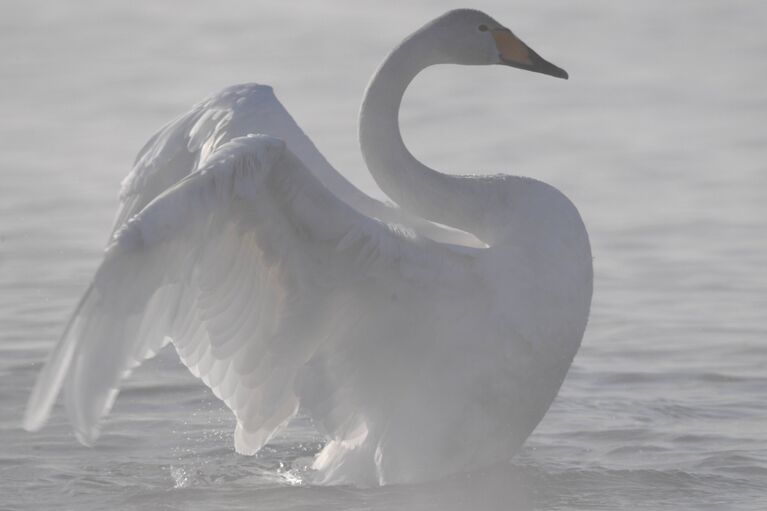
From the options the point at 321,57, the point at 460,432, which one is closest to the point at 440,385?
the point at 460,432

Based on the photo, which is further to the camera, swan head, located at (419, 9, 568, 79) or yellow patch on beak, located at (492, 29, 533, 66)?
yellow patch on beak, located at (492, 29, 533, 66)

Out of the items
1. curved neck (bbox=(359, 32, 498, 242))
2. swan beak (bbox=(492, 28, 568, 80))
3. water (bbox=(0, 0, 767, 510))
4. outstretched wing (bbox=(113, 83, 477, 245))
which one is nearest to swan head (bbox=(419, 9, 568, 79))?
swan beak (bbox=(492, 28, 568, 80))

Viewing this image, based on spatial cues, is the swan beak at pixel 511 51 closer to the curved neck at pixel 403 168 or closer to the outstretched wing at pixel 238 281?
the curved neck at pixel 403 168

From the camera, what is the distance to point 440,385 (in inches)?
274

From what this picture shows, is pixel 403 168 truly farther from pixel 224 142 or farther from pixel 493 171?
pixel 493 171

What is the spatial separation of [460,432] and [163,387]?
2228 mm

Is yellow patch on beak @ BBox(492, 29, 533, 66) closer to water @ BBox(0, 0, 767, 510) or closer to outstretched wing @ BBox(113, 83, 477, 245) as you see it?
outstretched wing @ BBox(113, 83, 477, 245)

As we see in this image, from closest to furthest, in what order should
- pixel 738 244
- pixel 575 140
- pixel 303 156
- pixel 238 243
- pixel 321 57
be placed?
pixel 238 243 < pixel 303 156 < pixel 738 244 < pixel 575 140 < pixel 321 57

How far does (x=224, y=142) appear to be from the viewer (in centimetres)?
744

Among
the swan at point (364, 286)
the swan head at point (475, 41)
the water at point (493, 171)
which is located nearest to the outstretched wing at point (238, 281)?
the swan at point (364, 286)

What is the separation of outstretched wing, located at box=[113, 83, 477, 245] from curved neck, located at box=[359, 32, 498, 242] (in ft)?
0.77

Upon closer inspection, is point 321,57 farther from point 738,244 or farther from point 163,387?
point 163,387

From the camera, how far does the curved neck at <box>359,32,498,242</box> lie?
7.18m

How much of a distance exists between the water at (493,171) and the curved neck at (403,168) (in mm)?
1082
